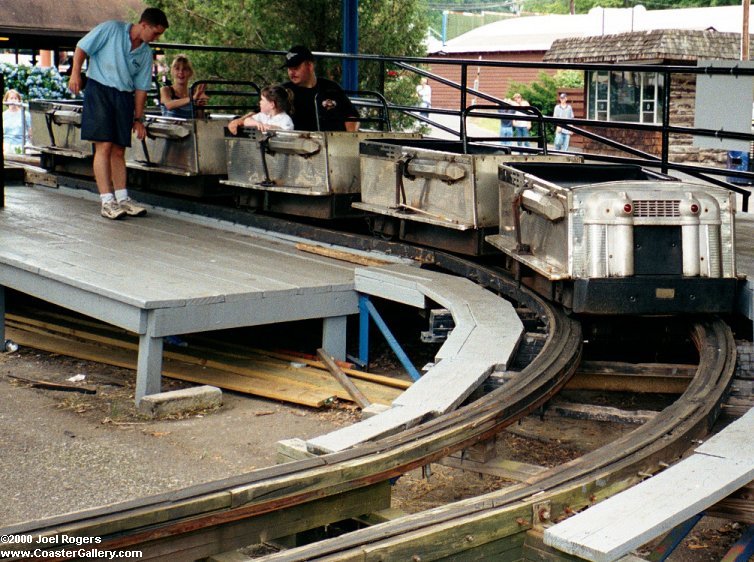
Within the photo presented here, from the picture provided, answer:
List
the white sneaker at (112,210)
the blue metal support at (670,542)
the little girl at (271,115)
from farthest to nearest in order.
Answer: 1. the white sneaker at (112,210)
2. the little girl at (271,115)
3. the blue metal support at (670,542)

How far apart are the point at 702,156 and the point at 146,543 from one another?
22.8m

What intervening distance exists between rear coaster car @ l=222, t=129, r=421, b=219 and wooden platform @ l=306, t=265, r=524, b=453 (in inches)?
48.3

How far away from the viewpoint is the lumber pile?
255 inches

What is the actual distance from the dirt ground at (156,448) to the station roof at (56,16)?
12868 millimetres

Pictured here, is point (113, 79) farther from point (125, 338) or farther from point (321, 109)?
point (125, 338)

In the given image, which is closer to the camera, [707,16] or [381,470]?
[381,470]

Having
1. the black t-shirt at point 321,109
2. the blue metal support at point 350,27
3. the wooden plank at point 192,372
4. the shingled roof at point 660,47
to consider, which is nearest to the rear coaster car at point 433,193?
the black t-shirt at point 321,109

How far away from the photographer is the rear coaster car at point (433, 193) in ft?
22.9

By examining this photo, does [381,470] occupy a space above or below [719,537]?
above

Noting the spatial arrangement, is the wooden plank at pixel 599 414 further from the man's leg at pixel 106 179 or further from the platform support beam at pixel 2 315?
the man's leg at pixel 106 179

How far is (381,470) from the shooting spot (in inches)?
156

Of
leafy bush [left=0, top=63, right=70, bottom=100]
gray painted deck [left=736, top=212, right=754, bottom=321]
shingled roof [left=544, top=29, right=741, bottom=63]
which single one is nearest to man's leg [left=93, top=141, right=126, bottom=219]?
gray painted deck [left=736, top=212, right=754, bottom=321]

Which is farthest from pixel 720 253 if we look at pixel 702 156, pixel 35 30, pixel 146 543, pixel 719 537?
pixel 702 156

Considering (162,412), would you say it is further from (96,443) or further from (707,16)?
(707,16)
